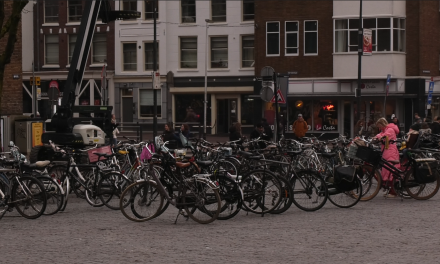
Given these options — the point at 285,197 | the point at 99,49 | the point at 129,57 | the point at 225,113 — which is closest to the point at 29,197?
the point at 285,197

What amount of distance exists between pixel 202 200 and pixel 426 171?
5057 mm

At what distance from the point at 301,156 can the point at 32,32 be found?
38341 mm

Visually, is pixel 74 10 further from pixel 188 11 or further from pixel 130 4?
pixel 188 11

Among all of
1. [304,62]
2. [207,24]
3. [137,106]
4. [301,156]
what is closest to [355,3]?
[304,62]

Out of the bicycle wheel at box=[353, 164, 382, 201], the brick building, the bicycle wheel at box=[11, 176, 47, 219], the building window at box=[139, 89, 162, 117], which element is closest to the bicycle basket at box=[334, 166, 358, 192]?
the bicycle wheel at box=[353, 164, 382, 201]

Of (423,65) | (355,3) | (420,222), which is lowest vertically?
(420,222)

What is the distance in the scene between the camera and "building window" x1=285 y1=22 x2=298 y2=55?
146 ft

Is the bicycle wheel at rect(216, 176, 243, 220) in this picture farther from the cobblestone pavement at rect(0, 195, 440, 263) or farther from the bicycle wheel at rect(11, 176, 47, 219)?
the bicycle wheel at rect(11, 176, 47, 219)

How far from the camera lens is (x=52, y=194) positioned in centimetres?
1320

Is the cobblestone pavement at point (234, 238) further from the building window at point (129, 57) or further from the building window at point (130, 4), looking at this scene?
the building window at point (130, 4)

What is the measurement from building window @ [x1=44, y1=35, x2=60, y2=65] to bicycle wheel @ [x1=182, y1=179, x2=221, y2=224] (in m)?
41.0

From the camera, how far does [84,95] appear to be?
5100 centimetres

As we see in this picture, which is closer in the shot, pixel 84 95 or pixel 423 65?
pixel 423 65

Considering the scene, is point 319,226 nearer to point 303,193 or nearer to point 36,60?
point 303,193
